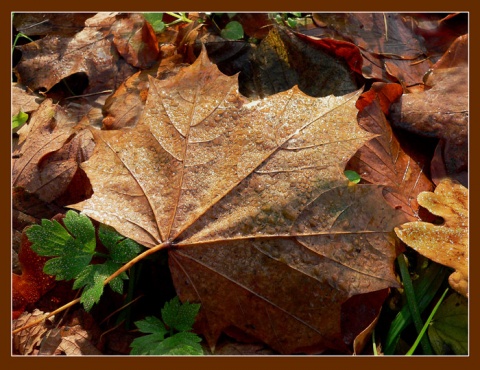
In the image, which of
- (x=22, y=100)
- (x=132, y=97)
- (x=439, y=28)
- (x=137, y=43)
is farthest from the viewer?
(x=439, y=28)

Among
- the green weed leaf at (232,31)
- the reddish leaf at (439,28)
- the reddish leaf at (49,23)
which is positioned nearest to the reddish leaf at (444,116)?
the reddish leaf at (439,28)

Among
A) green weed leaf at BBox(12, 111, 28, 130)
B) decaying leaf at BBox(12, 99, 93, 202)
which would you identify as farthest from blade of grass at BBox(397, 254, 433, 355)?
green weed leaf at BBox(12, 111, 28, 130)

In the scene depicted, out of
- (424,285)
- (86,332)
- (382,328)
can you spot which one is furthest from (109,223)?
(424,285)

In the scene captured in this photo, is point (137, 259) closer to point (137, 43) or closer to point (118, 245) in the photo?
point (118, 245)

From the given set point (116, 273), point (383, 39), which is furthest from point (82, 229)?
point (383, 39)

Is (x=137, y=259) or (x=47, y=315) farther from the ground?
(x=137, y=259)

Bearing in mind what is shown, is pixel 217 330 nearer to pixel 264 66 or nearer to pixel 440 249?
pixel 440 249
